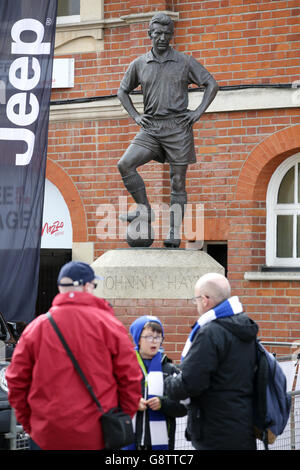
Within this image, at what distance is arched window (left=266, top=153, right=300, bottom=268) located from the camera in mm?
13468

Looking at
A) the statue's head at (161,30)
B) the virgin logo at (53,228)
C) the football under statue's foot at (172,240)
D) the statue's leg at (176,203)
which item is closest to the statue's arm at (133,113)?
the statue's leg at (176,203)

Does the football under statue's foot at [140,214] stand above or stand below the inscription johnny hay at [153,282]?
above

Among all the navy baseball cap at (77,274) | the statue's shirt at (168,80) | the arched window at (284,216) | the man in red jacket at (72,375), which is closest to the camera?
the man in red jacket at (72,375)

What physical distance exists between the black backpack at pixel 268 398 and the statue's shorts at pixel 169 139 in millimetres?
3869

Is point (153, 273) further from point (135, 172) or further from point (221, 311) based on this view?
point (221, 311)

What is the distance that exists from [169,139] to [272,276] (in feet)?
15.0

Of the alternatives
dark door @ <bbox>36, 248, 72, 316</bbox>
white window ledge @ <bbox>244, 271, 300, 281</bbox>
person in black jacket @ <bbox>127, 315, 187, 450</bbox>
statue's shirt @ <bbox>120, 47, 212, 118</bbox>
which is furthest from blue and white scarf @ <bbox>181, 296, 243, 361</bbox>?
dark door @ <bbox>36, 248, 72, 316</bbox>

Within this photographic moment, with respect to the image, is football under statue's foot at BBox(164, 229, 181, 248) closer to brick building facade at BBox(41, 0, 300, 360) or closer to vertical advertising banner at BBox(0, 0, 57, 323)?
vertical advertising banner at BBox(0, 0, 57, 323)

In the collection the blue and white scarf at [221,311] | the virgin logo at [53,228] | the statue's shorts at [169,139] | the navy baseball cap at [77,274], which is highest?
the statue's shorts at [169,139]

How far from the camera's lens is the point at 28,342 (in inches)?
Answer: 188

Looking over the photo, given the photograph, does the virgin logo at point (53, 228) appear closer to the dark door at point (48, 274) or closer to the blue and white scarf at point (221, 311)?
the dark door at point (48, 274)

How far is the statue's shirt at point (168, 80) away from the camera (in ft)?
29.3

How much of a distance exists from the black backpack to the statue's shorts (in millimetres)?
3869
